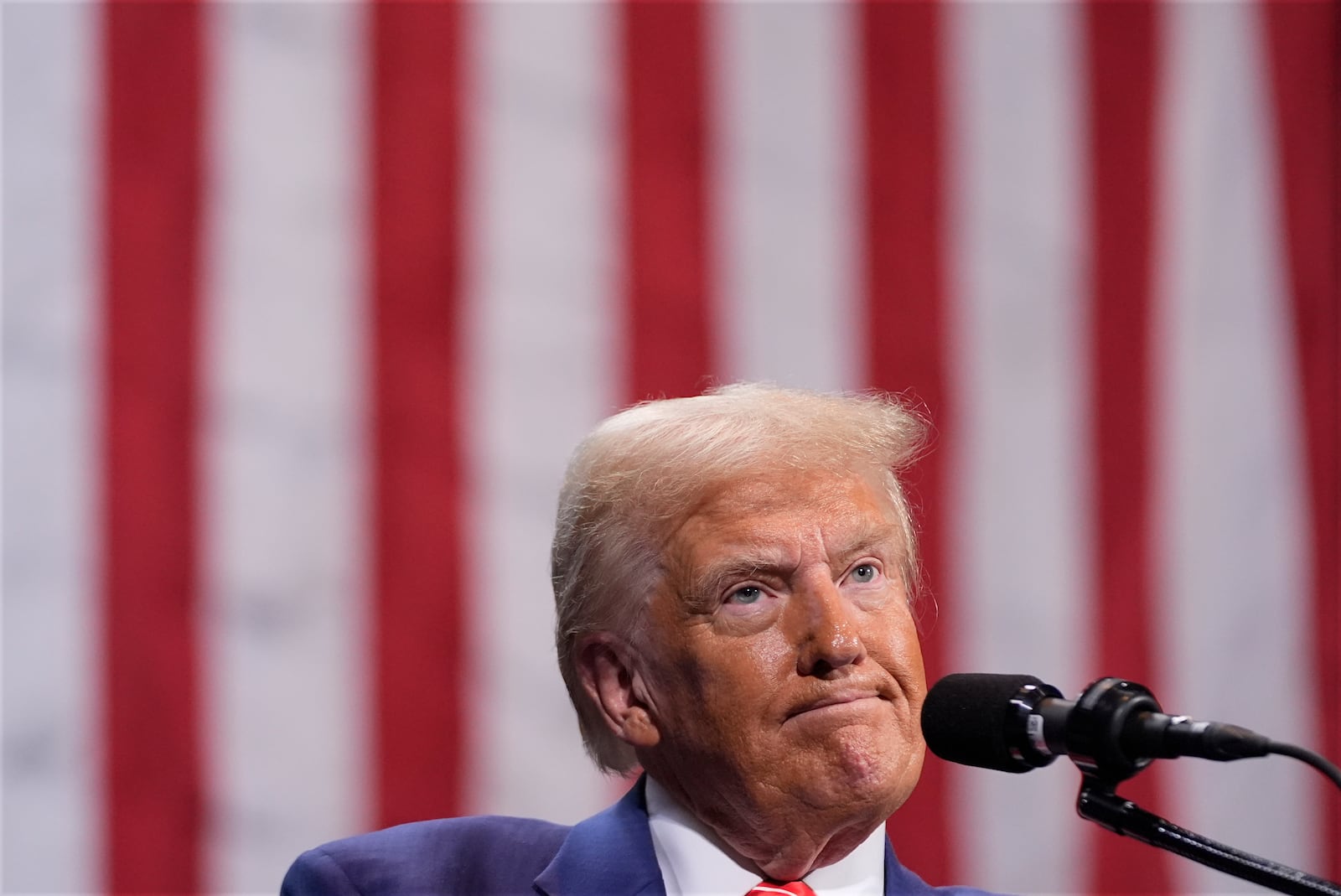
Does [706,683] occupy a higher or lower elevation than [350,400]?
lower

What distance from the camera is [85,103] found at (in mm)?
2852

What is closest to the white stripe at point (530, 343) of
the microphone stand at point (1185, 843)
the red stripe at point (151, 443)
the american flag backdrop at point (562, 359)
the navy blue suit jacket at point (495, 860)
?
the american flag backdrop at point (562, 359)

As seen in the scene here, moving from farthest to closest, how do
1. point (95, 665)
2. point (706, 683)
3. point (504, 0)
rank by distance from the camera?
point (504, 0)
point (95, 665)
point (706, 683)

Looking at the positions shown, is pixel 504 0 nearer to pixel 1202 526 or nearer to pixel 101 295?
pixel 101 295

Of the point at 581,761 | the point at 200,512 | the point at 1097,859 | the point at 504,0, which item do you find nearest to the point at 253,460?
the point at 200,512

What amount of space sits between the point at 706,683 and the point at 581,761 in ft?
4.45

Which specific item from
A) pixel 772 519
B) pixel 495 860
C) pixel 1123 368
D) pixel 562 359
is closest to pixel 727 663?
pixel 772 519

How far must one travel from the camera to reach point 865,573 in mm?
1736

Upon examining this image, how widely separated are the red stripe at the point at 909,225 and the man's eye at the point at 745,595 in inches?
57.3

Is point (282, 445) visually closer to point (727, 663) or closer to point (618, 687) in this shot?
point (618, 687)

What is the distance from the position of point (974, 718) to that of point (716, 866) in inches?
20.9

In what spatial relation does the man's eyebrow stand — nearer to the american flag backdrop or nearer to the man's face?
the man's face

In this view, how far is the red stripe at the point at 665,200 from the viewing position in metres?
3.01

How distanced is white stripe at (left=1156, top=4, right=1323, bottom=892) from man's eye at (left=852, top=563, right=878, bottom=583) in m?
1.59
